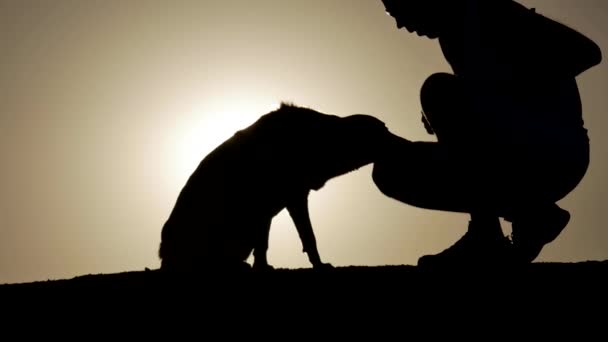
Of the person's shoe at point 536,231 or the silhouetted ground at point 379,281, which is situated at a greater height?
the person's shoe at point 536,231

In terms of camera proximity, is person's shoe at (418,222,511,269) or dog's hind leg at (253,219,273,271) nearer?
person's shoe at (418,222,511,269)

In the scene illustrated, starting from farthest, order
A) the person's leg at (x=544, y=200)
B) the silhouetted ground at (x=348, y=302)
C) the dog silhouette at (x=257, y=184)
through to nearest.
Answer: the dog silhouette at (x=257, y=184), the person's leg at (x=544, y=200), the silhouetted ground at (x=348, y=302)

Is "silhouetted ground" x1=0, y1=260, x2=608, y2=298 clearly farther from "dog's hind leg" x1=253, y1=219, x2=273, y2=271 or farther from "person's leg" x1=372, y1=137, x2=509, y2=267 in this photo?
"dog's hind leg" x1=253, y1=219, x2=273, y2=271

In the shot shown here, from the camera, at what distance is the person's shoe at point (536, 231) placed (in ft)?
10.3

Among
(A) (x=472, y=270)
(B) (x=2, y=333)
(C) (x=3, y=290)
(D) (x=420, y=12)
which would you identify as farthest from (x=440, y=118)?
(C) (x=3, y=290)

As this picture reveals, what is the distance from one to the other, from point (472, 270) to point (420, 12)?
1401mm

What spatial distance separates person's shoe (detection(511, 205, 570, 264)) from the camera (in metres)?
3.14

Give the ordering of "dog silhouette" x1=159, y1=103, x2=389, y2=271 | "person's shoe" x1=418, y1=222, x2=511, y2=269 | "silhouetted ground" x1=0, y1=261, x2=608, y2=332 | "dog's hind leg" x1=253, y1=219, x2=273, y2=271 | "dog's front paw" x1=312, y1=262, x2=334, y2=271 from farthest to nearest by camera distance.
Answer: "dog silhouette" x1=159, y1=103, x2=389, y2=271
"dog's hind leg" x1=253, y1=219, x2=273, y2=271
"dog's front paw" x1=312, y1=262, x2=334, y2=271
"person's shoe" x1=418, y1=222, x2=511, y2=269
"silhouetted ground" x1=0, y1=261, x2=608, y2=332

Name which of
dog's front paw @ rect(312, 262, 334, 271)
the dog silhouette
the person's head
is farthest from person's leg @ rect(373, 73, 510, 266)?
the dog silhouette

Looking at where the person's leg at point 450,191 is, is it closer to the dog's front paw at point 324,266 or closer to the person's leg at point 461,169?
the person's leg at point 461,169

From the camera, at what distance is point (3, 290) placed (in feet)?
10.2

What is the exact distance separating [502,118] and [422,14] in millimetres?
735

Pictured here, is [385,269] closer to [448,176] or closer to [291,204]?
[448,176]

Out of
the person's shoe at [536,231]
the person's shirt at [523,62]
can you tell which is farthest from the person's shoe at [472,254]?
the person's shirt at [523,62]
